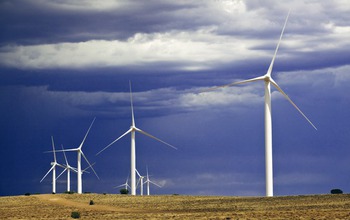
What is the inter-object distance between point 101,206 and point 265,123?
2664cm

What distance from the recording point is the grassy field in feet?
269

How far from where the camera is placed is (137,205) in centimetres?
11088

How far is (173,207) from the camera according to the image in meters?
104

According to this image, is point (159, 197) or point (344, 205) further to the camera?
point (159, 197)

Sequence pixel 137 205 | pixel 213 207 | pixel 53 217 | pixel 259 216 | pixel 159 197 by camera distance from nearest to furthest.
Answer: pixel 259 216 < pixel 53 217 < pixel 213 207 < pixel 137 205 < pixel 159 197

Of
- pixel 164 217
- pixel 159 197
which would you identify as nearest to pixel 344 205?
pixel 164 217

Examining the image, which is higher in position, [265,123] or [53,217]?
[265,123]

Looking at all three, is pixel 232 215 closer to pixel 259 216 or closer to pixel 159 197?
pixel 259 216

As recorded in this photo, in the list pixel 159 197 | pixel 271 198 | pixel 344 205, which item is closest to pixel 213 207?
pixel 271 198

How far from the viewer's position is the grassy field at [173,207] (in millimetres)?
81875

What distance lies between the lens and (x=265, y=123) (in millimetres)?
104500

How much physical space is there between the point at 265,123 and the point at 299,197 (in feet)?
36.1

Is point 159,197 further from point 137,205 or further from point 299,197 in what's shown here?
point 299,197

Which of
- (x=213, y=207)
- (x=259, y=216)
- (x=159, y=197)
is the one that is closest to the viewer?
(x=259, y=216)
